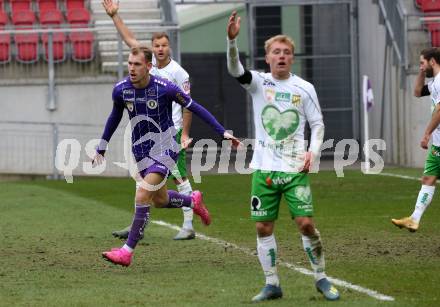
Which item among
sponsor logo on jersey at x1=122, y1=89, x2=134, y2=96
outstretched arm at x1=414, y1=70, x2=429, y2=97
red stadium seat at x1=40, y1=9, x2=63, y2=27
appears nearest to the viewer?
sponsor logo on jersey at x1=122, y1=89, x2=134, y2=96

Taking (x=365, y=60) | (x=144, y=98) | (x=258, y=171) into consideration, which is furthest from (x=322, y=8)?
(x=258, y=171)

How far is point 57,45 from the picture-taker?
2730 cm

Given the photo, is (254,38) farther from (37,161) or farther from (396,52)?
(37,161)

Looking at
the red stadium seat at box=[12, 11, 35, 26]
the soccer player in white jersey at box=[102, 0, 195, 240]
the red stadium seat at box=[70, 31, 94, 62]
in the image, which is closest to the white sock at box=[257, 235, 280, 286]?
the soccer player in white jersey at box=[102, 0, 195, 240]

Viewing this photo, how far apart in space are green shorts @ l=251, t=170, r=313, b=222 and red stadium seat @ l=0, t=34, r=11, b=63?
1890 centimetres

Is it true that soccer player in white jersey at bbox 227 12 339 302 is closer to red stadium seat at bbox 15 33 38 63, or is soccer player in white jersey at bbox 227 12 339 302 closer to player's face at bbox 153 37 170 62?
player's face at bbox 153 37 170 62

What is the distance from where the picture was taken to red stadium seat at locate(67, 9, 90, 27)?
1149 inches

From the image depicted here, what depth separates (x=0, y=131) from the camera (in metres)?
26.6

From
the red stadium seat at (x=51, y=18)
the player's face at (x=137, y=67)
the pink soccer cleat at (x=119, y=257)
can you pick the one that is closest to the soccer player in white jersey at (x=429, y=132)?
the player's face at (x=137, y=67)

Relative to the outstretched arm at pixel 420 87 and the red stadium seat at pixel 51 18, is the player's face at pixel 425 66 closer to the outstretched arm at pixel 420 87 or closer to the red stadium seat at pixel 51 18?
the outstretched arm at pixel 420 87

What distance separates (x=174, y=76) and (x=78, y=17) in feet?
53.9

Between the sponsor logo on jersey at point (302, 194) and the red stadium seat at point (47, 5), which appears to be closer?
the sponsor logo on jersey at point (302, 194)

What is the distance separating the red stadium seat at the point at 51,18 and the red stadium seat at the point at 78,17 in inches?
8.7

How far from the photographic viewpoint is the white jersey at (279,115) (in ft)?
30.0
